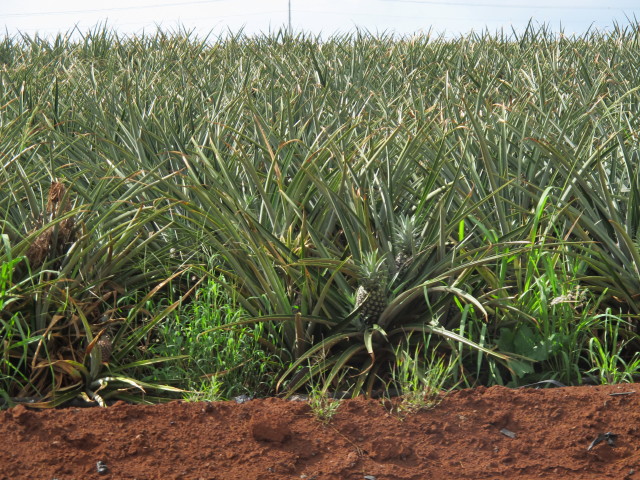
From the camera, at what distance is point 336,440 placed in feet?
5.78

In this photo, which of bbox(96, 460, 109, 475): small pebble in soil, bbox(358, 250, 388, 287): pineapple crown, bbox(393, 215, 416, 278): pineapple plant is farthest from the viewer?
bbox(393, 215, 416, 278): pineapple plant

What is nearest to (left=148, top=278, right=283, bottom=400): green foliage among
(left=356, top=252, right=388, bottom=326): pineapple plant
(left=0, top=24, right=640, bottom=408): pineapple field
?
(left=0, top=24, right=640, bottom=408): pineapple field

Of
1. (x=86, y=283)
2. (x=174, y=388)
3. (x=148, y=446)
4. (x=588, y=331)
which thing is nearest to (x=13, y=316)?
(x=86, y=283)

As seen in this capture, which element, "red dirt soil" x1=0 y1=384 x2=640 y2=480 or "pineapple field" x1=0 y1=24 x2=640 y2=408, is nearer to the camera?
"red dirt soil" x1=0 y1=384 x2=640 y2=480

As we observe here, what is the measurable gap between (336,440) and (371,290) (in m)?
0.55

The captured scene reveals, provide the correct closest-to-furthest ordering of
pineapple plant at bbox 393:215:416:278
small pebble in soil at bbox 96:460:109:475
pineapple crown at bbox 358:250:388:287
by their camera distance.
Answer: small pebble in soil at bbox 96:460:109:475
pineapple crown at bbox 358:250:388:287
pineapple plant at bbox 393:215:416:278

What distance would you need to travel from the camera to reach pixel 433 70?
18.9 ft

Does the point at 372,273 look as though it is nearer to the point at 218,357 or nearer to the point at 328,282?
the point at 328,282

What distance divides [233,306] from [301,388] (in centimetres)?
35

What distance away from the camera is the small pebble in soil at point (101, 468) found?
64.5 inches

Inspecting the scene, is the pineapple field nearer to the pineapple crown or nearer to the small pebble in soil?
the pineapple crown

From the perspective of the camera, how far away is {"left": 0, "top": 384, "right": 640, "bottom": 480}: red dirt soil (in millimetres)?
1667

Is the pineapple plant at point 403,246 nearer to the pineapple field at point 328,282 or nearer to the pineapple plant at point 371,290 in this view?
the pineapple field at point 328,282

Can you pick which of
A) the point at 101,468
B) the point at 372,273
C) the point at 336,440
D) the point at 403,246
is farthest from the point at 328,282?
the point at 101,468
